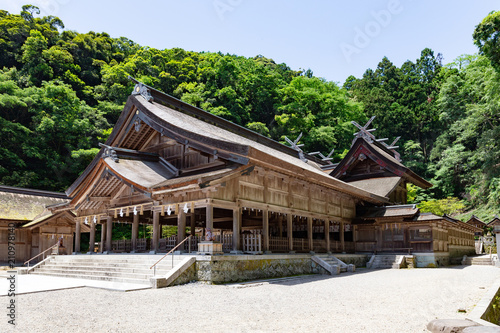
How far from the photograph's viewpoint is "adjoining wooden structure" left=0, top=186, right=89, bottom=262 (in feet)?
81.8

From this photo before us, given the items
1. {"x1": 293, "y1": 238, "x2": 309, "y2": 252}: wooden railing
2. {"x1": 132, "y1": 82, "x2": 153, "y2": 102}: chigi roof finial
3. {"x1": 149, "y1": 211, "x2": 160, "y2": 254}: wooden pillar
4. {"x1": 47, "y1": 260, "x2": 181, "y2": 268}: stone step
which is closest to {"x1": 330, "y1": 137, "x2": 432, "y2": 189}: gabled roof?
{"x1": 293, "y1": 238, "x2": 309, "y2": 252}: wooden railing

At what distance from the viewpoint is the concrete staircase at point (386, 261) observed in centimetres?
2300

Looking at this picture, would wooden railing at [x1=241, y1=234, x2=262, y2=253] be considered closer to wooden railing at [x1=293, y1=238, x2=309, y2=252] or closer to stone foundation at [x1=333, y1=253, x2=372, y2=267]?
wooden railing at [x1=293, y1=238, x2=309, y2=252]

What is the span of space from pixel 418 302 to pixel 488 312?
66.3 inches

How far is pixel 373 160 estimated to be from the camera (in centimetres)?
3052

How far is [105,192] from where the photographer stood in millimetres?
19062

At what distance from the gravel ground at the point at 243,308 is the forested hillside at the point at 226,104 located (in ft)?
87.8

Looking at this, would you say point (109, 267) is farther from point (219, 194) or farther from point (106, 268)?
point (219, 194)

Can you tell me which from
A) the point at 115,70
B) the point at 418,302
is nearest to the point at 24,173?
the point at 115,70

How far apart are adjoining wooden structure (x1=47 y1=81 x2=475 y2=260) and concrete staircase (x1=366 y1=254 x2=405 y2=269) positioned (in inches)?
50.2

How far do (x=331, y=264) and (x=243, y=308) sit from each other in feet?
38.0

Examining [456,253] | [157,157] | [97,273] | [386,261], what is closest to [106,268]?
[97,273]

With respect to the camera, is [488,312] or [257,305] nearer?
[488,312]

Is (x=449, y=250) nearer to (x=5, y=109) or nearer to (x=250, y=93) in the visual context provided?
(x=250, y=93)
